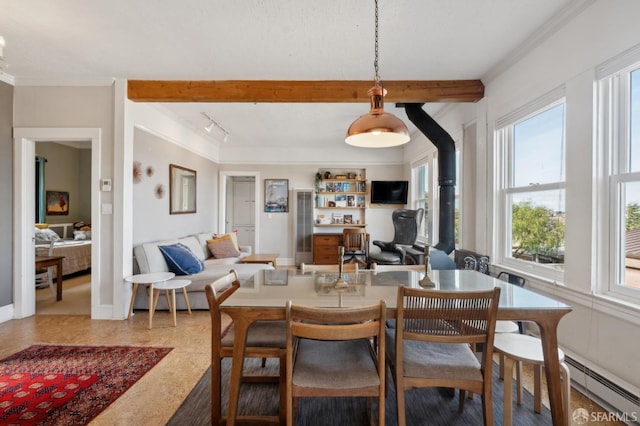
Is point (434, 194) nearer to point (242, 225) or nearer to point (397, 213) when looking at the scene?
point (397, 213)

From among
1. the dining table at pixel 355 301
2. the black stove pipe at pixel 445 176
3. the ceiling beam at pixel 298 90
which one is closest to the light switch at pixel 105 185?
the ceiling beam at pixel 298 90

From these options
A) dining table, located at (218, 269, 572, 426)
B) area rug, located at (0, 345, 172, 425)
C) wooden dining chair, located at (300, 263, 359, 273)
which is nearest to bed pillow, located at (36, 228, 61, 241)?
area rug, located at (0, 345, 172, 425)

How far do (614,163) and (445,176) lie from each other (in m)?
1.69

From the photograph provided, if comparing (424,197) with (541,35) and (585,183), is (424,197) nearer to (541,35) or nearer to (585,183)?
(541,35)

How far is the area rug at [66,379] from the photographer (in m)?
1.76

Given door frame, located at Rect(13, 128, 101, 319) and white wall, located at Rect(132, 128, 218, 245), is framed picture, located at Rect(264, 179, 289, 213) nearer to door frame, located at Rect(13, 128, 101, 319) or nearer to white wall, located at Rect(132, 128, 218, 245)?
white wall, located at Rect(132, 128, 218, 245)

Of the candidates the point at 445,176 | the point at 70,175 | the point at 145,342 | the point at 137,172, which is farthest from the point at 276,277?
the point at 70,175

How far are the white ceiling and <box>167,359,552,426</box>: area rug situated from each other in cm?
269

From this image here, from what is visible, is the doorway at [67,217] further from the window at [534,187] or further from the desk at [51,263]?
the window at [534,187]

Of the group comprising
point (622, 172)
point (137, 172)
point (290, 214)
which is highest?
point (137, 172)

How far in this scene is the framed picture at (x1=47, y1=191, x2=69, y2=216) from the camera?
248 inches

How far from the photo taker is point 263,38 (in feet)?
7.97

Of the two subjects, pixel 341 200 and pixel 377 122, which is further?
pixel 341 200

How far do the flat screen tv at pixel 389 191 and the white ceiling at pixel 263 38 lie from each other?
119 inches
